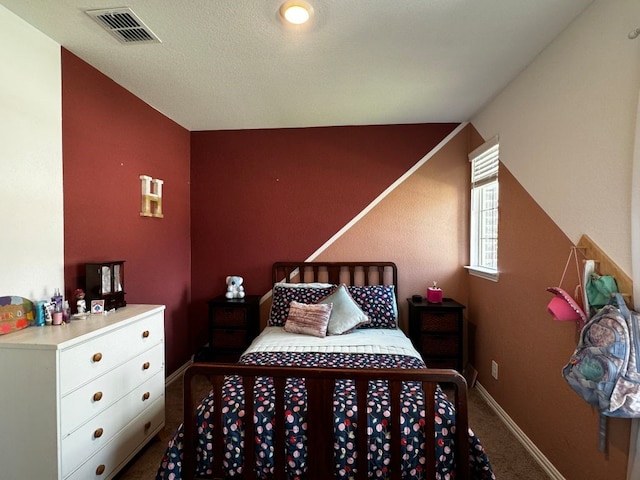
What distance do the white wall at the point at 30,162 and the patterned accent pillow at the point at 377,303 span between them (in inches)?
87.5

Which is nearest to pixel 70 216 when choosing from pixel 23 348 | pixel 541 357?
pixel 23 348

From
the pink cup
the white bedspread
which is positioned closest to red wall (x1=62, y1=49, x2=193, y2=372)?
the white bedspread

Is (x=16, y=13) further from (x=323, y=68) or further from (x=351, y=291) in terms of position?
(x=351, y=291)

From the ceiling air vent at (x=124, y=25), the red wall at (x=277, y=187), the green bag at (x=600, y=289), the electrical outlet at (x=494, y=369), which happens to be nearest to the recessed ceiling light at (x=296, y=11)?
the ceiling air vent at (x=124, y=25)

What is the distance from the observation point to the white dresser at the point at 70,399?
1.48 metres

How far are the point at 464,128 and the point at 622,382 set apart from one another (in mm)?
2604

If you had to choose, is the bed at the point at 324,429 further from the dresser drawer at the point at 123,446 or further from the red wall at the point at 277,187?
the red wall at the point at 277,187

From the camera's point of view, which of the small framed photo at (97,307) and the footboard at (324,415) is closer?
the footboard at (324,415)

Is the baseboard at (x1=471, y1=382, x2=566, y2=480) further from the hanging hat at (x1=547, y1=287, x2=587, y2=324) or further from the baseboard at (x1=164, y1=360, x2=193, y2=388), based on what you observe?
the baseboard at (x1=164, y1=360, x2=193, y2=388)

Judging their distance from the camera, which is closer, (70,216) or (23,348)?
(23,348)

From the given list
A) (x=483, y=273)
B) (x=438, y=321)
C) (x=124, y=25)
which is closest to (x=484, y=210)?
(x=483, y=273)

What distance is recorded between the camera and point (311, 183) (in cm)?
339

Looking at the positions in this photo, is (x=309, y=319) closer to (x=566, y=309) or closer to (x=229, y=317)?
(x=229, y=317)

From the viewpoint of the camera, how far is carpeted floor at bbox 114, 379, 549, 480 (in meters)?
1.92
